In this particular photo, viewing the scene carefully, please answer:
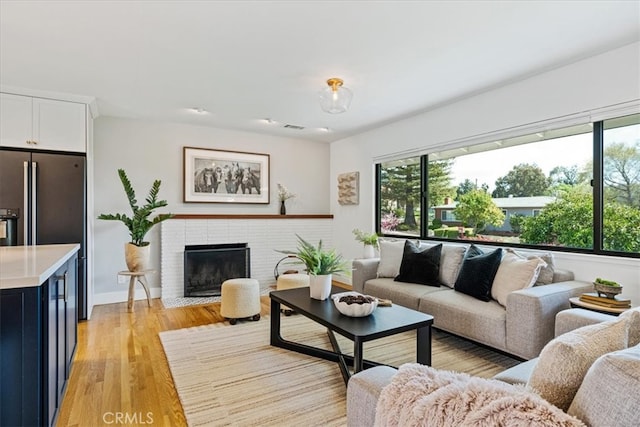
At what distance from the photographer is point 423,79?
317 cm

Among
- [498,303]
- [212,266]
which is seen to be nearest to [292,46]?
[498,303]

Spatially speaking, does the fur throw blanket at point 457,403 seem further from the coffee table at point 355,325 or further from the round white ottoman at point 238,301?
the round white ottoman at point 238,301

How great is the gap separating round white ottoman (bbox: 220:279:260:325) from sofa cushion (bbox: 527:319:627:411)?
9.63ft

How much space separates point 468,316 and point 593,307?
79cm

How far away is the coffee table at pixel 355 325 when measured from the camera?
1995 mm

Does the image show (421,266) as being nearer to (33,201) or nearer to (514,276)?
(514,276)

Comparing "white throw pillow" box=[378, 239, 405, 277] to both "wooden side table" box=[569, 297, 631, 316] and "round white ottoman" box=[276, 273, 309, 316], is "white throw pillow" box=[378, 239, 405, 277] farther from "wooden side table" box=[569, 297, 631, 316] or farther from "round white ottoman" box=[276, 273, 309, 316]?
"wooden side table" box=[569, 297, 631, 316]

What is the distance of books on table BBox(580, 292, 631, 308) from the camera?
2.19 m

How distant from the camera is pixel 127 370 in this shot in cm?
248

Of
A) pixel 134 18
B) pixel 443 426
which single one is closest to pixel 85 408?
pixel 443 426

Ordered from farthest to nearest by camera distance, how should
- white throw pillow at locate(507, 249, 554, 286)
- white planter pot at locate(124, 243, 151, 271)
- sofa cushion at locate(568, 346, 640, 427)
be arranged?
white planter pot at locate(124, 243, 151, 271), white throw pillow at locate(507, 249, 554, 286), sofa cushion at locate(568, 346, 640, 427)

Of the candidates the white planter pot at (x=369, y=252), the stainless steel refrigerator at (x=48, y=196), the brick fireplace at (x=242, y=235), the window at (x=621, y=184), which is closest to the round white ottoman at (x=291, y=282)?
the white planter pot at (x=369, y=252)

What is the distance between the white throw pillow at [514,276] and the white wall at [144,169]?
3648 millimetres

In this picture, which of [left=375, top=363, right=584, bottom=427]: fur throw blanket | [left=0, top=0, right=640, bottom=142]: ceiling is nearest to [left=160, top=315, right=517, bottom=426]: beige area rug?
[left=375, top=363, right=584, bottom=427]: fur throw blanket
